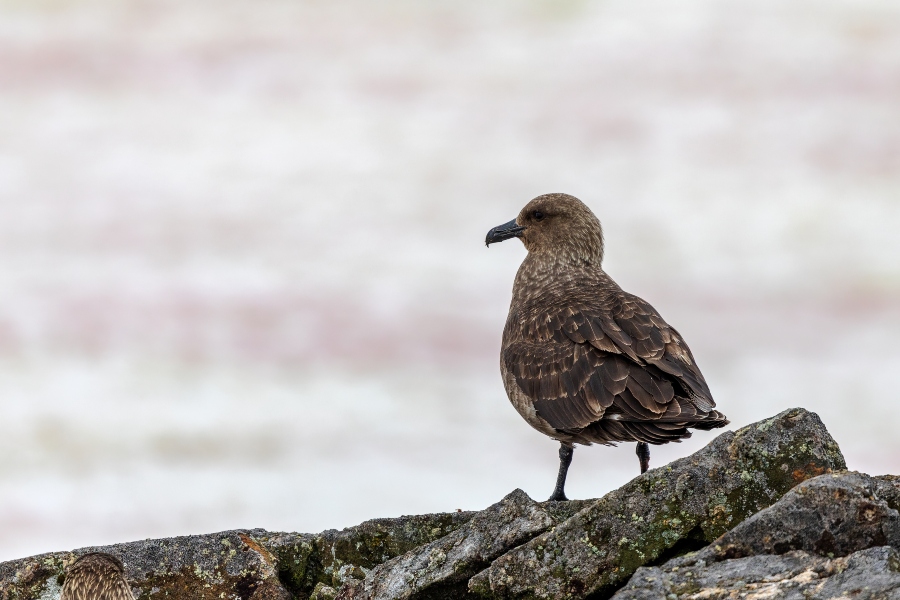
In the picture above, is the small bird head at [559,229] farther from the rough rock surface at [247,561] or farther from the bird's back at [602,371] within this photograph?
the rough rock surface at [247,561]

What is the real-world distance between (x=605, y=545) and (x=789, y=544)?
1214 millimetres

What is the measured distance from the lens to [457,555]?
6.81 meters

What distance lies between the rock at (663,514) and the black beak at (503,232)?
5.66m

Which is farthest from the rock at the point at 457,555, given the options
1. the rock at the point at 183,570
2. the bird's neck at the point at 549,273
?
the bird's neck at the point at 549,273

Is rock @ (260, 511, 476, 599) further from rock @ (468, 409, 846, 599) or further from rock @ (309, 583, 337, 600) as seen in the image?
rock @ (468, 409, 846, 599)

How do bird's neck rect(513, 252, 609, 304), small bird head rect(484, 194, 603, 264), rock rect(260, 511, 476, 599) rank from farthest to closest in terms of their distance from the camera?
small bird head rect(484, 194, 603, 264) < bird's neck rect(513, 252, 609, 304) < rock rect(260, 511, 476, 599)

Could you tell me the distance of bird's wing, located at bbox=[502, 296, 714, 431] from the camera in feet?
27.9

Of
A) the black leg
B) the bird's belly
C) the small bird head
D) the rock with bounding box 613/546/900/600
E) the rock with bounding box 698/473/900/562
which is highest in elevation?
the small bird head

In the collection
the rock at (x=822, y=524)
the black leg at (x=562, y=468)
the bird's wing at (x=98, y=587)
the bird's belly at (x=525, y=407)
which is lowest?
the rock at (x=822, y=524)

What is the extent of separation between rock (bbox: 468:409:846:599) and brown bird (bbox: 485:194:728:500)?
1.61 metres

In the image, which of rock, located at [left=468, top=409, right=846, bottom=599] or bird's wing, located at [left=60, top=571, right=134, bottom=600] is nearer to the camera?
rock, located at [left=468, top=409, right=846, bottom=599]

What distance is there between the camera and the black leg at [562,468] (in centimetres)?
910

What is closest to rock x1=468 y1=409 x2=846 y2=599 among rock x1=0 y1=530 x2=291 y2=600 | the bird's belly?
rock x1=0 y1=530 x2=291 y2=600

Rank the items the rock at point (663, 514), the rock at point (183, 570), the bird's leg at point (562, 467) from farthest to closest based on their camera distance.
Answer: the bird's leg at point (562, 467), the rock at point (183, 570), the rock at point (663, 514)
